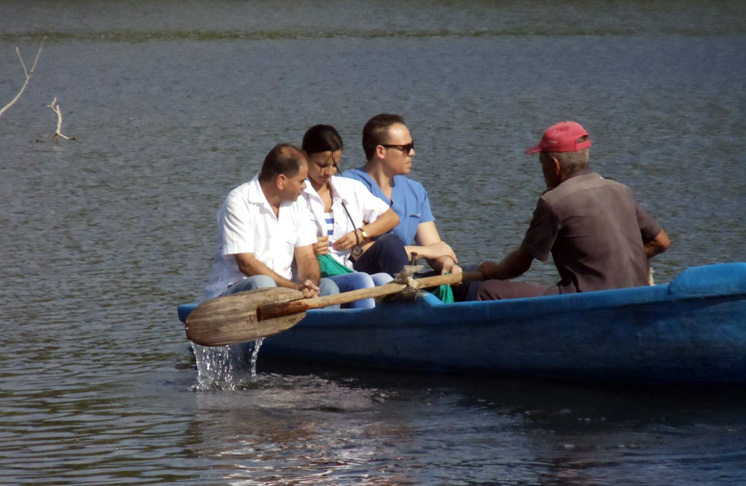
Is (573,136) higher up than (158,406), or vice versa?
(573,136)

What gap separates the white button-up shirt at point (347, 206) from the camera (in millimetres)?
7258

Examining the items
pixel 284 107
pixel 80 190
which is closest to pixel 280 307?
pixel 80 190

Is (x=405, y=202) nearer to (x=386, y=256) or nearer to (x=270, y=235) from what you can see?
(x=386, y=256)

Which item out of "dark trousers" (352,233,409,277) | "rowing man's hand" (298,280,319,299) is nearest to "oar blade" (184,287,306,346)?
"rowing man's hand" (298,280,319,299)

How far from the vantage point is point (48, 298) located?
29.6 feet

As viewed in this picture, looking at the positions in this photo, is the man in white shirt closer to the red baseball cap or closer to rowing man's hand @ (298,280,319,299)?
rowing man's hand @ (298,280,319,299)

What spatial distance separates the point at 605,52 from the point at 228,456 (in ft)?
77.4

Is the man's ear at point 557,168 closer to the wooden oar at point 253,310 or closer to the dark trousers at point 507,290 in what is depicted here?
the dark trousers at point 507,290

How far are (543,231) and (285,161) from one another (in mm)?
1491

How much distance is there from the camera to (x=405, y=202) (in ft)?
25.2

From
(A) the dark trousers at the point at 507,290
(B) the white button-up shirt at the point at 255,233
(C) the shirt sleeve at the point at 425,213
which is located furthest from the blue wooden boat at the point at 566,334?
(C) the shirt sleeve at the point at 425,213

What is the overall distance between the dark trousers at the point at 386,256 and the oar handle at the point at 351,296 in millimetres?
551

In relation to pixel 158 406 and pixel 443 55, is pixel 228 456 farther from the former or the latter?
pixel 443 55

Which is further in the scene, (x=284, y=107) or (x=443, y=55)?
(x=443, y=55)
